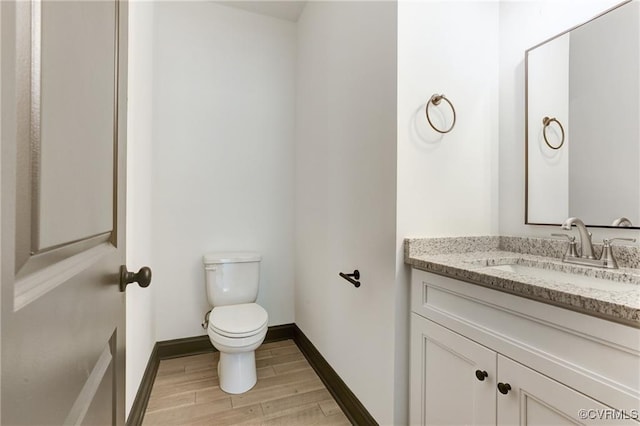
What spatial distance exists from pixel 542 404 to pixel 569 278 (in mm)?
526

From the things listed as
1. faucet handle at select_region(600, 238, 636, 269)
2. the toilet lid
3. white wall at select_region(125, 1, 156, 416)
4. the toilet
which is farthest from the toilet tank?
faucet handle at select_region(600, 238, 636, 269)

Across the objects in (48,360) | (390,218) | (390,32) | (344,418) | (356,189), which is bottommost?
(344,418)

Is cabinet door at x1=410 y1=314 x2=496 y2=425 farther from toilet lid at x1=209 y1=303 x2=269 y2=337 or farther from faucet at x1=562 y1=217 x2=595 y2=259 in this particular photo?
toilet lid at x1=209 y1=303 x2=269 y2=337

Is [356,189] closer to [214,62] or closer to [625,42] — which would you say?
[625,42]

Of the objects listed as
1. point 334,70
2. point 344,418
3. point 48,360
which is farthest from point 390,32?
point 344,418

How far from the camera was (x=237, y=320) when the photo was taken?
6.11 feet

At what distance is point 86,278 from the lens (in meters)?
0.50

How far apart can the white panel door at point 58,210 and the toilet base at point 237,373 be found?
1276mm

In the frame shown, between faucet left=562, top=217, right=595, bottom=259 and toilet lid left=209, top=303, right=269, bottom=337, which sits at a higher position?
faucet left=562, top=217, right=595, bottom=259

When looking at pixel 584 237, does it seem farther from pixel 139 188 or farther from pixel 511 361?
pixel 139 188

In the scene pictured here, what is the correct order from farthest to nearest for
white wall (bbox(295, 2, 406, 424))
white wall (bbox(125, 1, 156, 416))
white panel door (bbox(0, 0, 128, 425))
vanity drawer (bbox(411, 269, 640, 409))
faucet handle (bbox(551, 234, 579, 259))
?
1. white wall (bbox(125, 1, 156, 416))
2. white wall (bbox(295, 2, 406, 424))
3. faucet handle (bbox(551, 234, 579, 259))
4. vanity drawer (bbox(411, 269, 640, 409))
5. white panel door (bbox(0, 0, 128, 425))

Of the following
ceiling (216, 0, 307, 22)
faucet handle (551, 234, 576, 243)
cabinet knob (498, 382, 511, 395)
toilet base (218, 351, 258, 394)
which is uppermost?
ceiling (216, 0, 307, 22)

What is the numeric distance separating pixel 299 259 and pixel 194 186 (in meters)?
1.00

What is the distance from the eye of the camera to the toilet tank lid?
2174 millimetres
